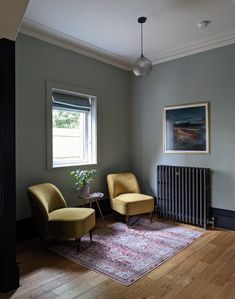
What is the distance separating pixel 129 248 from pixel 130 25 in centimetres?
287

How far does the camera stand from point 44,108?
137 inches

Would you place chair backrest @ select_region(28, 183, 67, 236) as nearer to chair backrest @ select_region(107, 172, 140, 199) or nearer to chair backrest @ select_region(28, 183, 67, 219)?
chair backrest @ select_region(28, 183, 67, 219)

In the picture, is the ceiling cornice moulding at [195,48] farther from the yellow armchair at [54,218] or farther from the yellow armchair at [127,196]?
the yellow armchair at [54,218]

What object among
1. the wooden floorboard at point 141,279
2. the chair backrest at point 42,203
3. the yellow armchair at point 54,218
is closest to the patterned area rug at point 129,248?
the wooden floorboard at point 141,279

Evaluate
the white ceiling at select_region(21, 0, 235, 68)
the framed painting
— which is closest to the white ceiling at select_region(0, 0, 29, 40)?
the white ceiling at select_region(21, 0, 235, 68)

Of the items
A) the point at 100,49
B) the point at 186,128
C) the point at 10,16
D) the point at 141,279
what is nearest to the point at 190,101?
the point at 186,128

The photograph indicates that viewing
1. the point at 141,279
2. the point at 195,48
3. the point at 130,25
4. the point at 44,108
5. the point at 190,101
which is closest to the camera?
the point at 141,279

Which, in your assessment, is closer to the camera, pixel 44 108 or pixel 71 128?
pixel 44 108

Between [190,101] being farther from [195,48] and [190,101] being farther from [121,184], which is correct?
[121,184]

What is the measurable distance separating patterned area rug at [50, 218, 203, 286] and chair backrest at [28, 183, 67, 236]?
354 mm

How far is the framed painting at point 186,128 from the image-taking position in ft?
12.5

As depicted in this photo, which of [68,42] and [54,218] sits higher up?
[68,42]

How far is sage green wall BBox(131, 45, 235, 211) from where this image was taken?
3.59 meters


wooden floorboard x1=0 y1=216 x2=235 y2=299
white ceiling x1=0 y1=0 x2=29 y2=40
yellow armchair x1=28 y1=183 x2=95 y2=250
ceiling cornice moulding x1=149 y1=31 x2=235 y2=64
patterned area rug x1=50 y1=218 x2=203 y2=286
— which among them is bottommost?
wooden floorboard x1=0 y1=216 x2=235 y2=299
